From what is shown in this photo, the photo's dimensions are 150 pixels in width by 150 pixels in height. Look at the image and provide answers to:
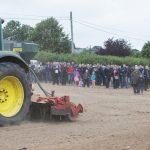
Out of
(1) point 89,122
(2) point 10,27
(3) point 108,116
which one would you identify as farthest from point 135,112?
(2) point 10,27

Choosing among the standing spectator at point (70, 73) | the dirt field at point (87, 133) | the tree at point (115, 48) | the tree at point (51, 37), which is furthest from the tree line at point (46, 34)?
the dirt field at point (87, 133)

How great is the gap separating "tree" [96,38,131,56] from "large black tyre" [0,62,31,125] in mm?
38968

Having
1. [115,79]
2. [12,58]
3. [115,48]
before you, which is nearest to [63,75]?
[115,79]

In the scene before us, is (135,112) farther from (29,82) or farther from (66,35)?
(66,35)

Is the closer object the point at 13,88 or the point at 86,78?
the point at 13,88

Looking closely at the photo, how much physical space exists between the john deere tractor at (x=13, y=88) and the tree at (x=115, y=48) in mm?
39035

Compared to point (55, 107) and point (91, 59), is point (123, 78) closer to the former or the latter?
point (91, 59)

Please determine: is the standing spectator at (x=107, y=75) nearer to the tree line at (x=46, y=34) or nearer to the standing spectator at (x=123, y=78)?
the standing spectator at (x=123, y=78)

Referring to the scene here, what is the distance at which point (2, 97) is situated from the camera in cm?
1137

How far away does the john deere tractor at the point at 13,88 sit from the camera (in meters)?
11.3

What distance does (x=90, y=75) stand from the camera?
31.8 metres

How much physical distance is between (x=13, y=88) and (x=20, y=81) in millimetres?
208

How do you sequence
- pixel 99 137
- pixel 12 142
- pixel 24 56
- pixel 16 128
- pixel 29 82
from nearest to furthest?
pixel 12 142 → pixel 99 137 → pixel 16 128 → pixel 29 82 → pixel 24 56

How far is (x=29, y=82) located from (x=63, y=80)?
66.5 ft
